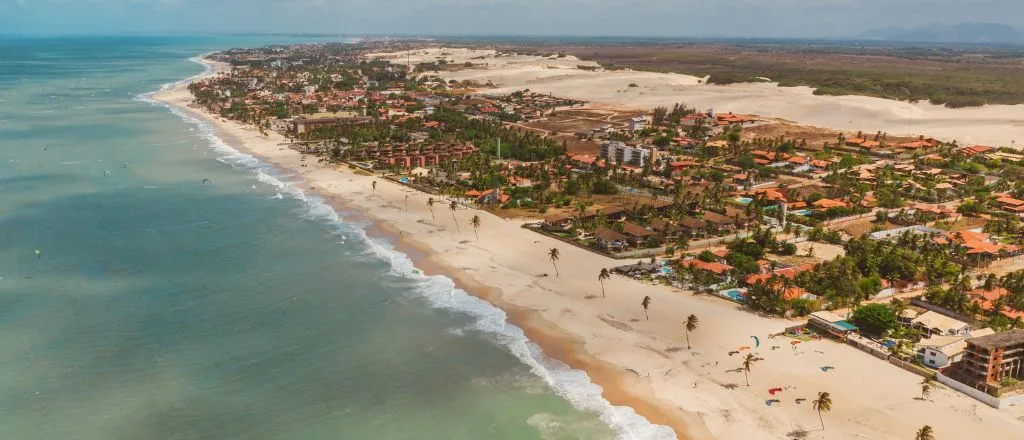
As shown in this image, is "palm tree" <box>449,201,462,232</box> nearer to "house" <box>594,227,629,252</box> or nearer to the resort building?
"house" <box>594,227,629,252</box>

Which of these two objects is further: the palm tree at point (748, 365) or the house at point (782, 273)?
the house at point (782, 273)

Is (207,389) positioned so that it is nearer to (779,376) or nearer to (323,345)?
(323,345)

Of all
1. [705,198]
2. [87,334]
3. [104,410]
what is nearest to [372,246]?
[87,334]

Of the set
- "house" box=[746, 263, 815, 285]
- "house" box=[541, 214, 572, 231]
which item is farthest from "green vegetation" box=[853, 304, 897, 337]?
"house" box=[541, 214, 572, 231]

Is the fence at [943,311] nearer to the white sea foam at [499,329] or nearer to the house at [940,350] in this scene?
the house at [940,350]

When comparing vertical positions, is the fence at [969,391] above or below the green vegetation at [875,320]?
below

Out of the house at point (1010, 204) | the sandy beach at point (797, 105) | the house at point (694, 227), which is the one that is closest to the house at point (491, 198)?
the house at point (694, 227)

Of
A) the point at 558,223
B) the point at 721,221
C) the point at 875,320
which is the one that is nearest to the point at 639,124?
the point at 721,221
